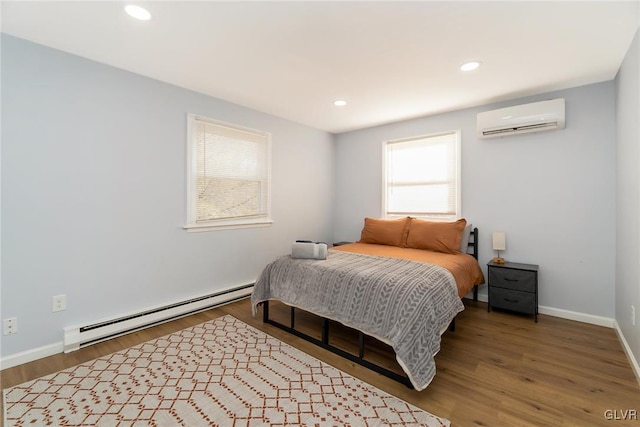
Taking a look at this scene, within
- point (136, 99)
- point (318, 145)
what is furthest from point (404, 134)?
point (136, 99)

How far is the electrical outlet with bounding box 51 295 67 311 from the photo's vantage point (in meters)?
2.30

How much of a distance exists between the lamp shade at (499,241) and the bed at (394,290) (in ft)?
0.78

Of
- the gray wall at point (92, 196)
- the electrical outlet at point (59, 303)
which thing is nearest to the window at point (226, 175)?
the gray wall at point (92, 196)

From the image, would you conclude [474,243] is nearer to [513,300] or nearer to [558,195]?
[513,300]

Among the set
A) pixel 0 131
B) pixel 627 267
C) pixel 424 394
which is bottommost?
pixel 424 394

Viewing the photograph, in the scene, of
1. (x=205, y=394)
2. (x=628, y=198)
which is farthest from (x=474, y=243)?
(x=205, y=394)

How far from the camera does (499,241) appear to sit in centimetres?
332

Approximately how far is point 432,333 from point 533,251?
2.11 meters

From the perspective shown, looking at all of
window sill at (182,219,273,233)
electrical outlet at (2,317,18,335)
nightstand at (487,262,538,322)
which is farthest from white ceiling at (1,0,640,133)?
electrical outlet at (2,317,18,335)

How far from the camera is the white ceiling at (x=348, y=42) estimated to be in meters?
1.81

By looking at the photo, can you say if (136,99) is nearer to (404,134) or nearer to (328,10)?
(328,10)

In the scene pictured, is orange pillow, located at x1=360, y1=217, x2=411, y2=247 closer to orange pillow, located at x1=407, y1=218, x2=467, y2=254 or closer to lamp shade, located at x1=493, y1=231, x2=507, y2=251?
orange pillow, located at x1=407, y1=218, x2=467, y2=254

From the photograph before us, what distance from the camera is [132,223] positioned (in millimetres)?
2721

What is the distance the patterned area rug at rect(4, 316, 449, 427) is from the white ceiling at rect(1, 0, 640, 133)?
2.46m
